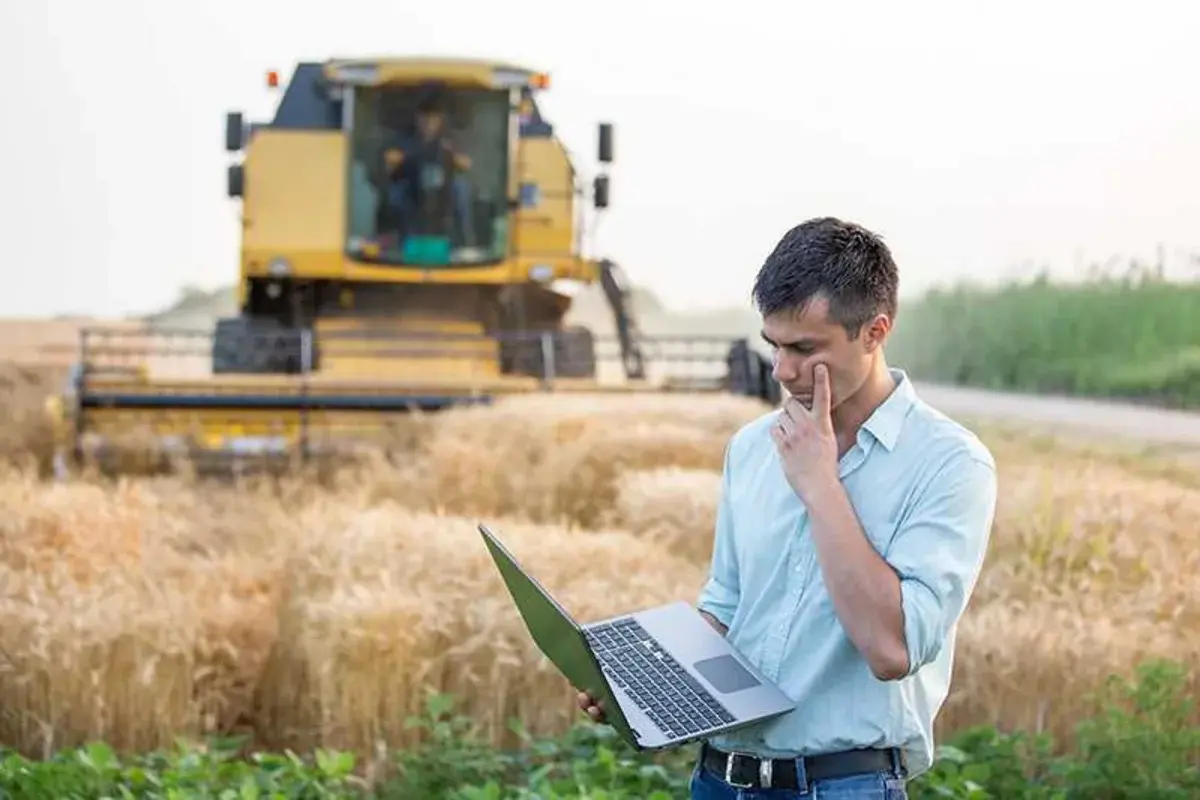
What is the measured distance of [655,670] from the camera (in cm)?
211

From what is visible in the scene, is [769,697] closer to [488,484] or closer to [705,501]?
[705,501]

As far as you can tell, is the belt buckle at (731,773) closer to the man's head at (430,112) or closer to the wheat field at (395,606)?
the wheat field at (395,606)

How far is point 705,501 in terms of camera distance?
5902mm

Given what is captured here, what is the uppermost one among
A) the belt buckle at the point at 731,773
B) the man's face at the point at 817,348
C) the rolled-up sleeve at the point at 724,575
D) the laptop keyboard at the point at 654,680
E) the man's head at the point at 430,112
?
the man's head at the point at 430,112

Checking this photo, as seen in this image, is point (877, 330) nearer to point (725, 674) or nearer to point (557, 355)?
point (725, 674)

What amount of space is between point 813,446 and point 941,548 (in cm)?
18

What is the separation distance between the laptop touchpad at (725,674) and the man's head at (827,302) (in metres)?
0.33

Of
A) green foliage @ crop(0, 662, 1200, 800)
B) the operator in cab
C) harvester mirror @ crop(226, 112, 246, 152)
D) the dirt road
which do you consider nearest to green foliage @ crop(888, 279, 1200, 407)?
the dirt road

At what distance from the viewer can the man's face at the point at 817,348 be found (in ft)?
6.32

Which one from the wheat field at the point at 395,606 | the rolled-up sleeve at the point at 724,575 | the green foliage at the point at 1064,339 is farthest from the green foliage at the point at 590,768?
the green foliage at the point at 1064,339

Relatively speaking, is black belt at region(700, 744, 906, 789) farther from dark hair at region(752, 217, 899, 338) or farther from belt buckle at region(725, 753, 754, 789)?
dark hair at region(752, 217, 899, 338)

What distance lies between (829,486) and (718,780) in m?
0.42

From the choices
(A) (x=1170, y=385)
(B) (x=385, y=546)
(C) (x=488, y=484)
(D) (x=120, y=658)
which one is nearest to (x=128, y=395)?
(C) (x=488, y=484)

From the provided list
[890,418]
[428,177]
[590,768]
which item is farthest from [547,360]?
[890,418]
